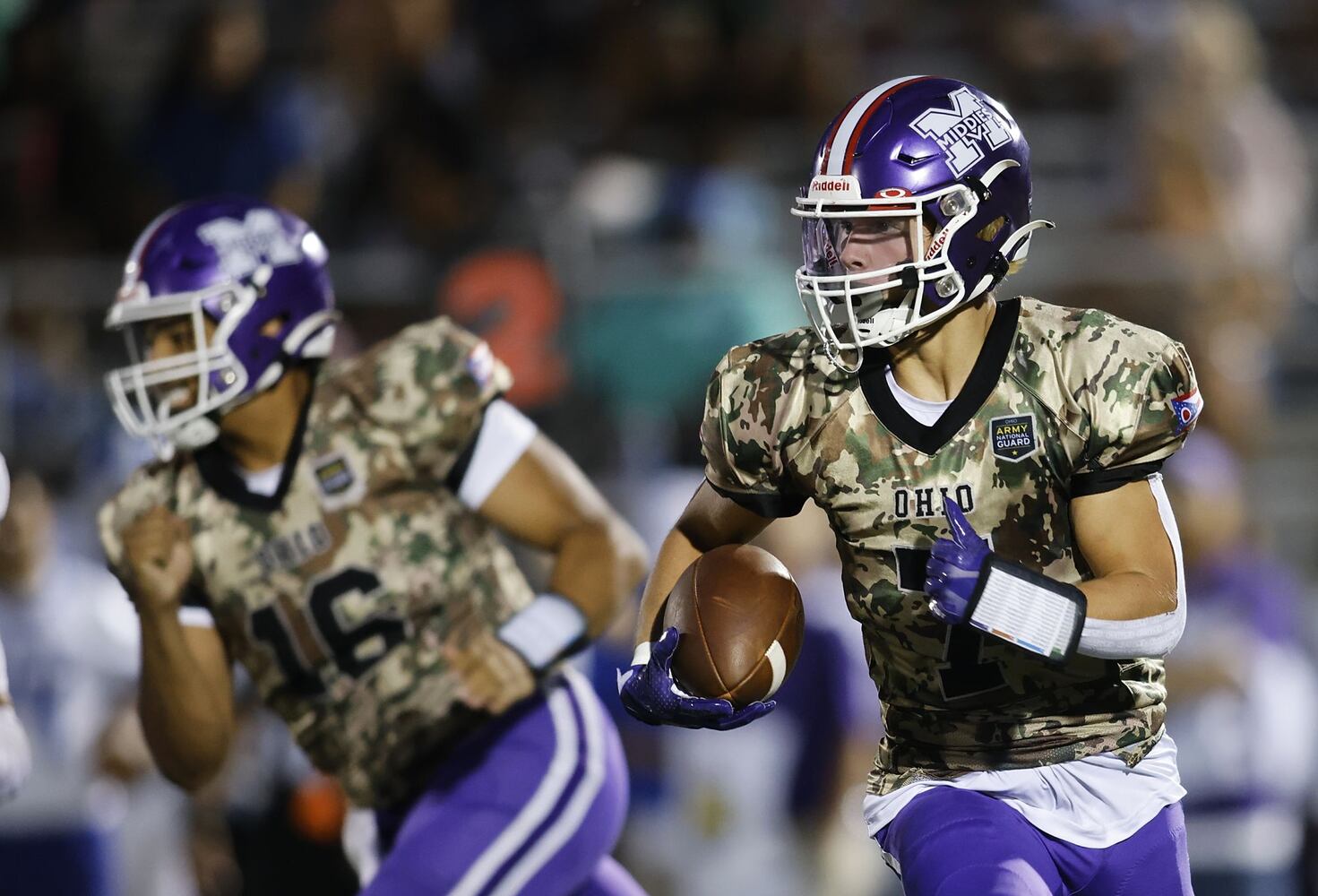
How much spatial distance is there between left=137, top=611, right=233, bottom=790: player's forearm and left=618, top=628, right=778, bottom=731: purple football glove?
1.23 metres

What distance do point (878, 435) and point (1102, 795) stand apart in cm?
71

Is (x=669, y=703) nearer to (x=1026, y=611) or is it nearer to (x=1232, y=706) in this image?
(x=1026, y=611)

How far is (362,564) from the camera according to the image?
3.83 meters

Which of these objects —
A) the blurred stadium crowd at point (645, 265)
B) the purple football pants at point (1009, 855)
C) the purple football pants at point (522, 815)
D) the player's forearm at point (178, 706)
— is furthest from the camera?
the blurred stadium crowd at point (645, 265)

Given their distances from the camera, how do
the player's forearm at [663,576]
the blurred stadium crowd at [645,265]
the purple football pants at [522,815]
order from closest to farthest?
the player's forearm at [663,576]
the purple football pants at [522,815]
the blurred stadium crowd at [645,265]

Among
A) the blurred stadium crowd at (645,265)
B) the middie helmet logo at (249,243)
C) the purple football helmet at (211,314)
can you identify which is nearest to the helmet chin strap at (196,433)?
the purple football helmet at (211,314)

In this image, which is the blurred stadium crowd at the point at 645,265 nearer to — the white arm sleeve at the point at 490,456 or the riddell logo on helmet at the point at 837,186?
the white arm sleeve at the point at 490,456

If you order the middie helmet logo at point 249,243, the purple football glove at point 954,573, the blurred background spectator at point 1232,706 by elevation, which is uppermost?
the middie helmet logo at point 249,243

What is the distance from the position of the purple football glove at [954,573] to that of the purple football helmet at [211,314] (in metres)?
1.71

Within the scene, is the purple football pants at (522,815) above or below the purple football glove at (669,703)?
below

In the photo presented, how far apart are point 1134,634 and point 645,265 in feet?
13.9

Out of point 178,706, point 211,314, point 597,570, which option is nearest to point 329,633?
point 178,706

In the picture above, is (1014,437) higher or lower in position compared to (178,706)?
higher

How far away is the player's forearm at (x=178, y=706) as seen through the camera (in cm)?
379
